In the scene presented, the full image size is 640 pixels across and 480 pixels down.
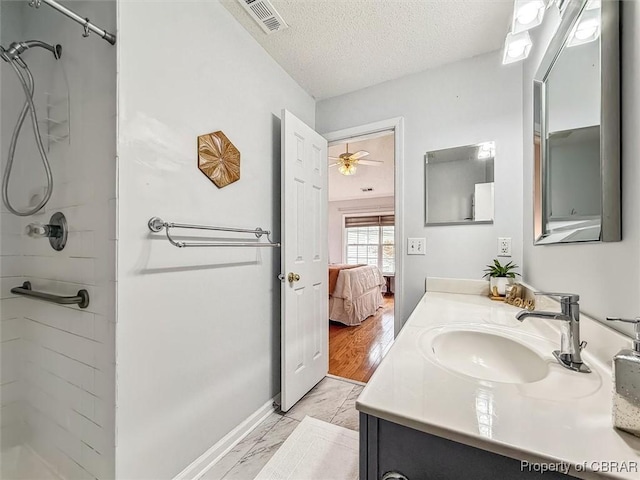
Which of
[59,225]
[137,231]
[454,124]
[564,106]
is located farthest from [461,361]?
[59,225]

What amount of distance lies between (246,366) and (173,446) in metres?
0.49

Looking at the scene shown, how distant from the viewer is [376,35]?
1602 mm

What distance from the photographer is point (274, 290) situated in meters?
1.83

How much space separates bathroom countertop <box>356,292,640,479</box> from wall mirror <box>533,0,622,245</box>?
35 cm

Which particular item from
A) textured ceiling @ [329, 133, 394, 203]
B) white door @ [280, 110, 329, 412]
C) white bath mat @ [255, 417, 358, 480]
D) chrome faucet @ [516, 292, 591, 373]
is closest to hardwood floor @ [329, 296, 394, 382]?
white door @ [280, 110, 329, 412]

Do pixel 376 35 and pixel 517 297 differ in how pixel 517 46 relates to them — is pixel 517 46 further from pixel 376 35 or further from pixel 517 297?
pixel 517 297

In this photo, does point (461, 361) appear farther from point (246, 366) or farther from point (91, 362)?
point (91, 362)

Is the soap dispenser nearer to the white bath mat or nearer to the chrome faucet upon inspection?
the chrome faucet

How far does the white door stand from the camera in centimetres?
172

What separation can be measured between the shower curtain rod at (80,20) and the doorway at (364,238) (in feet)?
5.10

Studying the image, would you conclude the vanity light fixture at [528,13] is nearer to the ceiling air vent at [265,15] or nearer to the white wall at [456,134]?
the white wall at [456,134]

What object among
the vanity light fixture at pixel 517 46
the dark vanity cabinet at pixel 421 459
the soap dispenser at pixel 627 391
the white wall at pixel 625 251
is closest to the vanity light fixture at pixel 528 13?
the vanity light fixture at pixel 517 46

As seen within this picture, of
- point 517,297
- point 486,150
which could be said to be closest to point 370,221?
point 486,150

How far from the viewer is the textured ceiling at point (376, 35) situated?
1.41m
